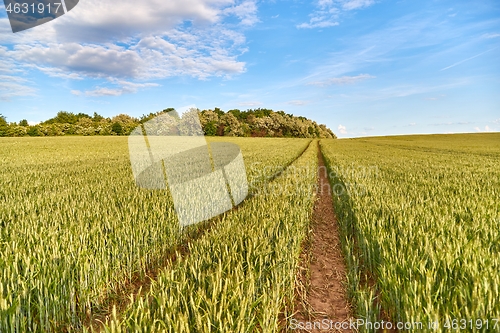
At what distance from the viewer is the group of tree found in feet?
222

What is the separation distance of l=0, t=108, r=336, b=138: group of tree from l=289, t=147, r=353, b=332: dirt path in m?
62.8

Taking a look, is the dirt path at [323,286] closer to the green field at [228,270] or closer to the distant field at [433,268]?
the green field at [228,270]

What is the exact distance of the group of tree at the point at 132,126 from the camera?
222 ft

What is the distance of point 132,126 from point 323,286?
7860 centimetres

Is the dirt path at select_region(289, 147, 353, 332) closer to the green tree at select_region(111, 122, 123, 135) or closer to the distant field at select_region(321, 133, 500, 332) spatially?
the distant field at select_region(321, 133, 500, 332)

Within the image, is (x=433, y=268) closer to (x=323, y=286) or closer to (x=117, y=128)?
(x=323, y=286)

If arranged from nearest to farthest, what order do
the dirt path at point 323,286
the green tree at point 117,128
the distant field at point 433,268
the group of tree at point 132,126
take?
the distant field at point 433,268, the dirt path at point 323,286, the group of tree at point 132,126, the green tree at point 117,128

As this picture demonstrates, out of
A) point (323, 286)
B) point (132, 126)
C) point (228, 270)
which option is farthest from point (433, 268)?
point (132, 126)

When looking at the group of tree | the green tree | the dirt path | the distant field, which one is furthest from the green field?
the green tree

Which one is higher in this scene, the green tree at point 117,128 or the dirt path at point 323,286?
the green tree at point 117,128

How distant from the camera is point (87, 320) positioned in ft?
11.2

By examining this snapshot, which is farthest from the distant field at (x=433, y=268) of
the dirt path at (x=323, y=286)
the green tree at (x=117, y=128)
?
the green tree at (x=117, y=128)

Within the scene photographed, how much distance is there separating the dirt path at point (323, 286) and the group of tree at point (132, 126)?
62.8 metres

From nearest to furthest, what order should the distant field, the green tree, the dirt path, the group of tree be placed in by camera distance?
1. the distant field
2. the dirt path
3. the group of tree
4. the green tree
